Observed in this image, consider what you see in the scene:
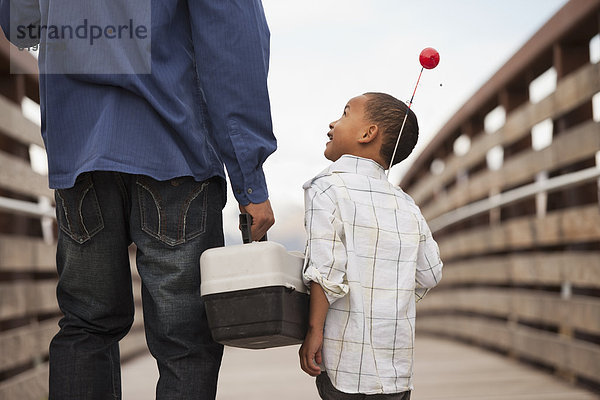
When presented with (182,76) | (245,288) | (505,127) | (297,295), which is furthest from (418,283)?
(505,127)

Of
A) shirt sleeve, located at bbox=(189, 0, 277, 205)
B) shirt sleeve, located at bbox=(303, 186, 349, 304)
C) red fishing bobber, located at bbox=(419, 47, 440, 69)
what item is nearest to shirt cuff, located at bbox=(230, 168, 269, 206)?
shirt sleeve, located at bbox=(189, 0, 277, 205)

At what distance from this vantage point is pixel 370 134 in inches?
64.6

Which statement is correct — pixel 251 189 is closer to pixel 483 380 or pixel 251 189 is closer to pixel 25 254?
pixel 25 254

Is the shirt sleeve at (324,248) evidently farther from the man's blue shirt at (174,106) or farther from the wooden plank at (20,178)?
the wooden plank at (20,178)

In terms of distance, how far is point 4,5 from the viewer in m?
1.50

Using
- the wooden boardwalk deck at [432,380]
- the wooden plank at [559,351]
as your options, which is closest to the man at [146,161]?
the wooden boardwalk deck at [432,380]

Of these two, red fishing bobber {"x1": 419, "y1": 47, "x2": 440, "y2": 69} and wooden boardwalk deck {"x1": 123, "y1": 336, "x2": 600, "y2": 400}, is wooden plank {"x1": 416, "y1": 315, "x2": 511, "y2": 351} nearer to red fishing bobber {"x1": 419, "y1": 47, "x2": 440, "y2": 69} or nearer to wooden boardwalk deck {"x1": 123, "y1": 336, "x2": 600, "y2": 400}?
wooden boardwalk deck {"x1": 123, "y1": 336, "x2": 600, "y2": 400}

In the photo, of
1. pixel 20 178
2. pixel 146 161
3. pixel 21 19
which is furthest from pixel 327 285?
pixel 20 178

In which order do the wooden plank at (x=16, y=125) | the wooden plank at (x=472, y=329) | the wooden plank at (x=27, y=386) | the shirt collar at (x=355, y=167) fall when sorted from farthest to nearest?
the wooden plank at (x=472, y=329) → the wooden plank at (x=16, y=125) → the wooden plank at (x=27, y=386) → the shirt collar at (x=355, y=167)

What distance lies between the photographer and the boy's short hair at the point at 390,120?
5.38ft

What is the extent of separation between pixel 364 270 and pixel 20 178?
54.7 inches

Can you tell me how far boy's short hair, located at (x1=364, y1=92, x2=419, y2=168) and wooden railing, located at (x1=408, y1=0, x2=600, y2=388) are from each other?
2.99 ft

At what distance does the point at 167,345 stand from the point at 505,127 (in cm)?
254

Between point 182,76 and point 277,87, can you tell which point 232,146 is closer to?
point 182,76
